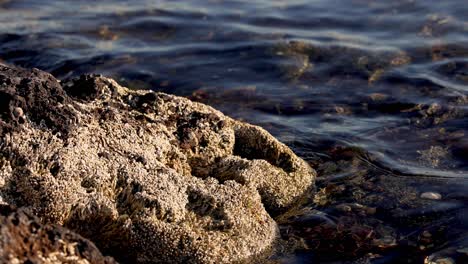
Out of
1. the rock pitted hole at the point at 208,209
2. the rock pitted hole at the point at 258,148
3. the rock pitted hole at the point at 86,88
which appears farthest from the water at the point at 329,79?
the rock pitted hole at the point at 86,88

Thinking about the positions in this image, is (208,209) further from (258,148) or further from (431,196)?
(431,196)

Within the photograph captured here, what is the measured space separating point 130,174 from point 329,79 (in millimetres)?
4133

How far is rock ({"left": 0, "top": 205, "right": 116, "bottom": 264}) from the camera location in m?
3.00

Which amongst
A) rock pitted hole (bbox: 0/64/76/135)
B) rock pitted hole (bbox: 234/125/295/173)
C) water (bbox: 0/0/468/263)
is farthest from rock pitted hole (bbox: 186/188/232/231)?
rock pitted hole (bbox: 234/125/295/173)

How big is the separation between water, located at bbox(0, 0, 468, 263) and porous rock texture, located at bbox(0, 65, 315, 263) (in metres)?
0.43

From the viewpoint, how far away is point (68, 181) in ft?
12.8

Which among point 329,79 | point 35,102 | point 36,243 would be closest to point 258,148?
point 35,102

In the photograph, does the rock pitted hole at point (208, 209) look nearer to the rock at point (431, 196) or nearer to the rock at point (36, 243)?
the rock at point (36, 243)

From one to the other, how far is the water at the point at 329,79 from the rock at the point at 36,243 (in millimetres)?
1490

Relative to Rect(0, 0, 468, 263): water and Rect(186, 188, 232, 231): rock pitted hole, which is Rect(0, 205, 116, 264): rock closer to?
Rect(186, 188, 232, 231): rock pitted hole

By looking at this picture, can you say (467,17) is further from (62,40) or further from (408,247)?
(408,247)

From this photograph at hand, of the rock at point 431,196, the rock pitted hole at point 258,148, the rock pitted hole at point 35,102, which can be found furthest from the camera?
the rock at point 431,196

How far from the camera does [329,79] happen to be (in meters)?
7.81

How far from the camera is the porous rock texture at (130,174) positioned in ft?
12.7
